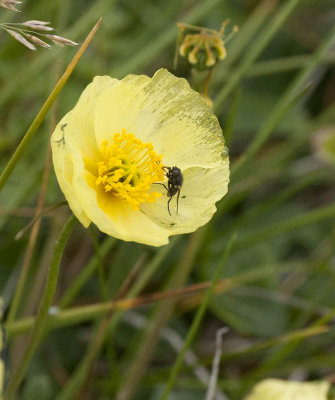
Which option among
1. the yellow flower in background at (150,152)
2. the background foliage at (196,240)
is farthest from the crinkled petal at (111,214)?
the background foliage at (196,240)

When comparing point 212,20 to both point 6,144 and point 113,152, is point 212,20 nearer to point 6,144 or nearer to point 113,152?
point 6,144

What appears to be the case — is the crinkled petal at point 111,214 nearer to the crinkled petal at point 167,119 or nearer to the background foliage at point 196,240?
the crinkled petal at point 167,119

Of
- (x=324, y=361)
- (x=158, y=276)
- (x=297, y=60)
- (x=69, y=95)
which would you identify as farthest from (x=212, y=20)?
(x=324, y=361)

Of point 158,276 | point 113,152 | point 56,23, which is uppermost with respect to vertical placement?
point 113,152

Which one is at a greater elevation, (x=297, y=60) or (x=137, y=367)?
(x=297, y=60)

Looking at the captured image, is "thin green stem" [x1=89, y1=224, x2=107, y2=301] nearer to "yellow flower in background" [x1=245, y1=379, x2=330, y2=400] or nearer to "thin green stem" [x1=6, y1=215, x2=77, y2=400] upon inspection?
"thin green stem" [x1=6, y1=215, x2=77, y2=400]

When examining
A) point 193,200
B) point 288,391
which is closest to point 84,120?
point 193,200

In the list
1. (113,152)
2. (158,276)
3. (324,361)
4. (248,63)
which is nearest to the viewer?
(113,152)
